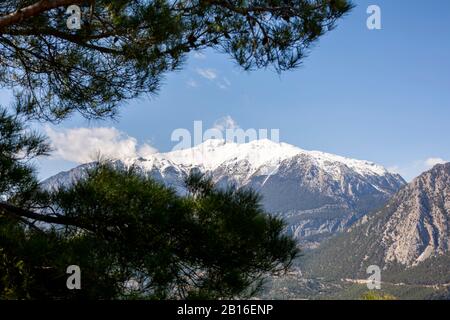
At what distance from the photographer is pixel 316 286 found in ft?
552

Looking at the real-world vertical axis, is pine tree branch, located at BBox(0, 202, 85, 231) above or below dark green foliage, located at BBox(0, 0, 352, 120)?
below

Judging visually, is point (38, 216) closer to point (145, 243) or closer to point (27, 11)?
point (145, 243)

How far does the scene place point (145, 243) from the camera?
11.7 ft

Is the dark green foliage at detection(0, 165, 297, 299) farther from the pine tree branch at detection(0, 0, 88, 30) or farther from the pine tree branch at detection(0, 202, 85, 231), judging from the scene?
the pine tree branch at detection(0, 0, 88, 30)

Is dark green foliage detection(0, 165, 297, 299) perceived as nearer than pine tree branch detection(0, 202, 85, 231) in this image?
Yes

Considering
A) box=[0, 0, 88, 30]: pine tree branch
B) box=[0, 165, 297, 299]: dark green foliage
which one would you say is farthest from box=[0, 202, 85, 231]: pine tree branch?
box=[0, 0, 88, 30]: pine tree branch

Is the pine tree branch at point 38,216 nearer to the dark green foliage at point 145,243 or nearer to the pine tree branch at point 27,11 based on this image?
the dark green foliage at point 145,243

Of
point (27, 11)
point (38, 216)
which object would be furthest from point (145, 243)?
point (27, 11)

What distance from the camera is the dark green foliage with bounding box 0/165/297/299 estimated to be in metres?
3.07

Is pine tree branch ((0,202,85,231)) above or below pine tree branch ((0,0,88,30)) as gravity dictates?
below
